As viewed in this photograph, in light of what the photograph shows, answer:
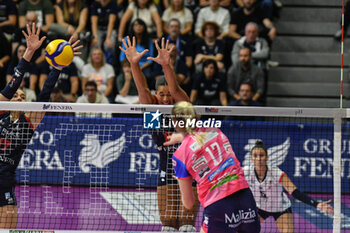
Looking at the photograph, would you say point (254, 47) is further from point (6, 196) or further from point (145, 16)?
point (6, 196)

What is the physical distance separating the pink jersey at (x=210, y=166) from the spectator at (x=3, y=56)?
8711 millimetres

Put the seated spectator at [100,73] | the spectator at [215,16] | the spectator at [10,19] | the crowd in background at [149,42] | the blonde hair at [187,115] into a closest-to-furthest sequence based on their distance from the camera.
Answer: the blonde hair at [187,115]
the crowd in background at [149,42]
the seated spectator at [100,73]
the spectator at [215,16]
the spectator at [10,19]

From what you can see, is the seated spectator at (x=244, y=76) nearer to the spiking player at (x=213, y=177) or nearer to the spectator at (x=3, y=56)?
the spectator at (x=3, y=56)

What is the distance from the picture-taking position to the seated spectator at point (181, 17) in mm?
13125

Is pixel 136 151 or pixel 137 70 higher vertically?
pixel 137 70

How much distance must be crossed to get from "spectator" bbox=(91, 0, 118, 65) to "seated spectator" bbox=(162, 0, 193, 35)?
123cm

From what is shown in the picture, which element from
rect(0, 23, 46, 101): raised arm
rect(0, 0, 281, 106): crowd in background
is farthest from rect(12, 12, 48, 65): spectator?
rect(0, 23, 46, 101): raised arm

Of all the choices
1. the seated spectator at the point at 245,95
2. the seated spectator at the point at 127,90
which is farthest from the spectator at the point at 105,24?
the seated spectator at the point at 245,95

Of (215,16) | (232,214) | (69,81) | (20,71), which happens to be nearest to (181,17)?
(215,16)

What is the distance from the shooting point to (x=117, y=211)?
32.1 ft

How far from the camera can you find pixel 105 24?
13453mm

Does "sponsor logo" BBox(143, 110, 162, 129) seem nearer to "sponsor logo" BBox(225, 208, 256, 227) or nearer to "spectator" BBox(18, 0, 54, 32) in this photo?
"sponsor logo" BBox(225, 208, 256, 227)

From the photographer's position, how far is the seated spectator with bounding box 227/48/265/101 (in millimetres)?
12336

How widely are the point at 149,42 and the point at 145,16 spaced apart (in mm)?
772
